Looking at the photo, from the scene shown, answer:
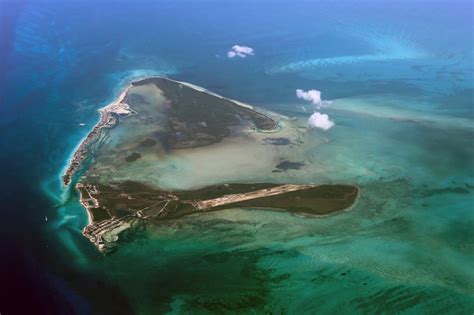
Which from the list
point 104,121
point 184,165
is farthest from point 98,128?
point 184,165

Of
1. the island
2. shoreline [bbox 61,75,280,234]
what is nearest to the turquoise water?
shoreline [bbox 61,75,280,234]

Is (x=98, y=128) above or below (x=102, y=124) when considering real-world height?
below

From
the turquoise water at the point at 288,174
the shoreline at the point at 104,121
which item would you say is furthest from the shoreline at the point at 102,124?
the turquoise water at the point at 288,174

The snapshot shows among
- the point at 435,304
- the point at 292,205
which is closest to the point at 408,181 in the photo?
the point at 292,205

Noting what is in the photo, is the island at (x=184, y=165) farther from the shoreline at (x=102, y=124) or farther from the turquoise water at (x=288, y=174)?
the turquoise water at (x=288, y=174)

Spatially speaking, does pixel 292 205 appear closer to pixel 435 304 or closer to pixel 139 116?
pixel 435 304

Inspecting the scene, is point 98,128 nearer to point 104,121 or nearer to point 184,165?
point 104,121
